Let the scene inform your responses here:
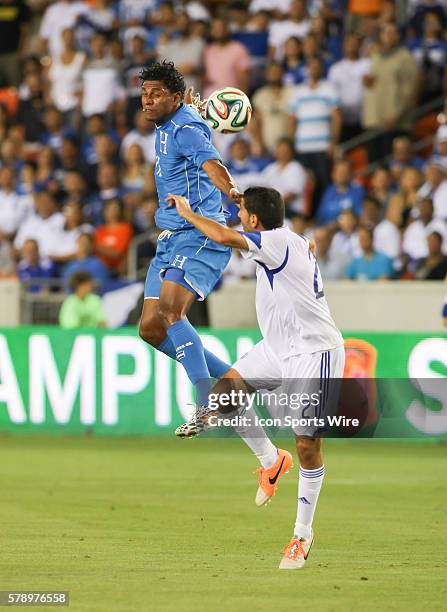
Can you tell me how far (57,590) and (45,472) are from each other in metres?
5.96

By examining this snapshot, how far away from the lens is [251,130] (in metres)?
18.9

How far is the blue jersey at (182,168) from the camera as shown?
909 centimetres

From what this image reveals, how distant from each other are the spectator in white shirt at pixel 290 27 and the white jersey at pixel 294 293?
12.4 metres

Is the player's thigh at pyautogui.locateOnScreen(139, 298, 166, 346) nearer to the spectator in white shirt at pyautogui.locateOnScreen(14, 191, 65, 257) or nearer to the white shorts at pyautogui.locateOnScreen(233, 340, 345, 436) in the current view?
the white shorts at pyautogui.locateOnScreen(233, 340, 345, 436)

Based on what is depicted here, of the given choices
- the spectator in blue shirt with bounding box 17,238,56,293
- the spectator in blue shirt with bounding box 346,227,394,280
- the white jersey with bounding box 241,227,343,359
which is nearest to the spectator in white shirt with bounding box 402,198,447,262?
the spectator in blue shirt with bounding box 346,227,394,280

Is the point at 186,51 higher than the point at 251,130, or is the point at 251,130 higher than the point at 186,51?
the point at 186,51

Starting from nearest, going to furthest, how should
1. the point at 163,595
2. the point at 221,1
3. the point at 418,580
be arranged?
1. the point at 163,595
2. the point at 418,580
3. the point at 221,1

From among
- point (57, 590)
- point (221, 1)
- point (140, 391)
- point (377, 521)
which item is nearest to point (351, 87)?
point (221, 1)

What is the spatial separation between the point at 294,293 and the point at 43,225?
1170 centimetres

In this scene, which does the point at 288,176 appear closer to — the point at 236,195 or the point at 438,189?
the point at 438,189

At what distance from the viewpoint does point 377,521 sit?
9.84 m

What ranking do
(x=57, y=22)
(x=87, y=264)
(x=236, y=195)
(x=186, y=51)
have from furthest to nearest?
(x=57, y=22), (x=186, y=51), (x=87, y=264), (x=236, y=195)

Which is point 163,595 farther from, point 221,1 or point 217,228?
point 221,1

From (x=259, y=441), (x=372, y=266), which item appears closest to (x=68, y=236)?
(x=372, y=266)
